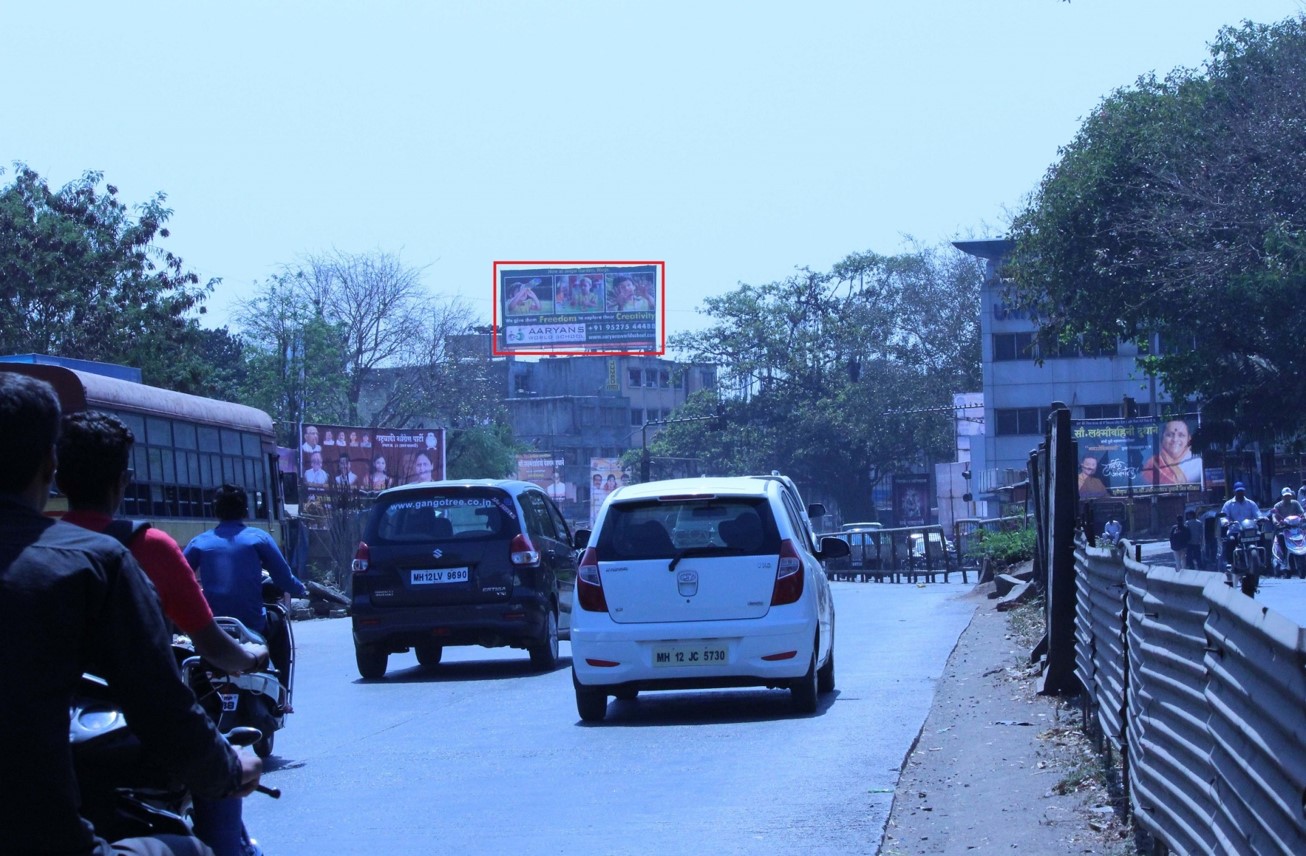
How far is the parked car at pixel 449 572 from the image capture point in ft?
52.3

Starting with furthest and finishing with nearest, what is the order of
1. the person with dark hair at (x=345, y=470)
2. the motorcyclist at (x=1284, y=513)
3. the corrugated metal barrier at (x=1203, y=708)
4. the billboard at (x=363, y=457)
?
the person with dark hair at (x=345, y=470)
the billboard at (x=363, y=457)
the motorcyclist at (x=1284, y=513)
the corrugated metal barrier at (x=1203, y=708)

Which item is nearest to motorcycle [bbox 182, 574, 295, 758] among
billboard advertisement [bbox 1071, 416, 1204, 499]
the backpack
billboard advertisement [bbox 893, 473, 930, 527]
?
the backpack

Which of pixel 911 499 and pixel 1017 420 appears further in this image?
pixel 911 499

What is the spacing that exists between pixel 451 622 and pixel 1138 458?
39964 mm

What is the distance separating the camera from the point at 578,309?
64.0 metres

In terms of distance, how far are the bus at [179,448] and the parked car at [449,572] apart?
3714 mm

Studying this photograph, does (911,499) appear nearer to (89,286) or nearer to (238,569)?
(89,286)

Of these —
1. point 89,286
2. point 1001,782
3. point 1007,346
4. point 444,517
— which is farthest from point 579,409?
point 1001,782

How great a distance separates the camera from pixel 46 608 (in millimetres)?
2895

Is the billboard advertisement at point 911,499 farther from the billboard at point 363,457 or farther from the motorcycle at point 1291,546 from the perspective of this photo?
the motorcycle at point 1291,546

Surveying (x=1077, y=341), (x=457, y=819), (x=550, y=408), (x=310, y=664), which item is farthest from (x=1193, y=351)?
(x=550, y=408)

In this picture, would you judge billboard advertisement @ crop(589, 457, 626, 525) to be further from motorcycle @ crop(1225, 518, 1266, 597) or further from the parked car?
the parked car

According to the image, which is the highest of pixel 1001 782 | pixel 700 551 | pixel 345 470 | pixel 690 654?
pixel 345 470

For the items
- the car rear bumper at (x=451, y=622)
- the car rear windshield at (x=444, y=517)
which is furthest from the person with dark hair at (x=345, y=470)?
the car rear bumper at (x=451, y=622)
